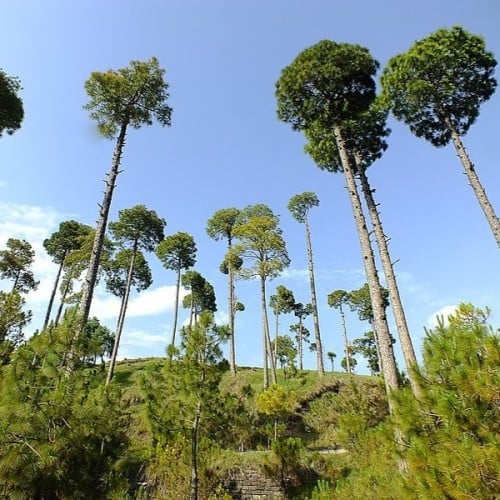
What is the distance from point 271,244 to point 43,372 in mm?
14499

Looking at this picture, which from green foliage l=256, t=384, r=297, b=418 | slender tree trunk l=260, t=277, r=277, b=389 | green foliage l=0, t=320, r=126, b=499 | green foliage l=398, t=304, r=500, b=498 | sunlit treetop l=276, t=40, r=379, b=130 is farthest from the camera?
slender tree trunk l=260, t=277, r=277, b=389

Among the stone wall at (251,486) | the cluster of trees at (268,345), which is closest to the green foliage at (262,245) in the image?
the cluster of trees at (268,345)

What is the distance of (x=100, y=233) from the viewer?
30.2 feet

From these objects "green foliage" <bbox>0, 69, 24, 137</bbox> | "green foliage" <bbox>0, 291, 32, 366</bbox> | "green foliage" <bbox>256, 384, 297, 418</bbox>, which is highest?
"green foliage" <bbox>0, 69, 24, 137</bbox>

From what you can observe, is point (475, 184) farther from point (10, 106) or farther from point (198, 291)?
point (198, 291)

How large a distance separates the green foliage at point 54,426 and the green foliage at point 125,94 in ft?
28.7

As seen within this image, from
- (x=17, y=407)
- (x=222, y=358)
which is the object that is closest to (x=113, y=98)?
(x=222, y=358)

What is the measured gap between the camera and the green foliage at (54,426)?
155 inches

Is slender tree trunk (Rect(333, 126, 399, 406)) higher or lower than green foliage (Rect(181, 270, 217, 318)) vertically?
lower

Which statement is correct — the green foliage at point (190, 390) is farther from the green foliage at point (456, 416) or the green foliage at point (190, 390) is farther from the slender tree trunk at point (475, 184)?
the slender tree trunk at point (475, 184)

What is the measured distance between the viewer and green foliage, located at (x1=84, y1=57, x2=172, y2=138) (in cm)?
1109

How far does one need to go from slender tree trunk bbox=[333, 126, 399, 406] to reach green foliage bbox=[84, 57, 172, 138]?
6.29m

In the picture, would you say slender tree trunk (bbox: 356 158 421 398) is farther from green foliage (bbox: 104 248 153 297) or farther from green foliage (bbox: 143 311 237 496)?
green foliage (bbox: 104 248 153 297)

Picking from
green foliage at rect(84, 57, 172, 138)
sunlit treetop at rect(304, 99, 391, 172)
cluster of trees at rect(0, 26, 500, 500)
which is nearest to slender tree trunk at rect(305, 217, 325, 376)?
cluster of trees at rect(0, 26, 500, 500)
